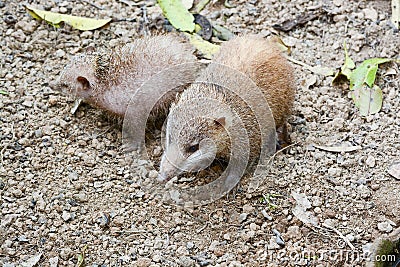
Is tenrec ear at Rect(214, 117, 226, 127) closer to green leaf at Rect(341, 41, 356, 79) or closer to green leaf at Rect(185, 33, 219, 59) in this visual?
green leaf at Rect(185, 33, 219, 59)

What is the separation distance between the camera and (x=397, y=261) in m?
4.03

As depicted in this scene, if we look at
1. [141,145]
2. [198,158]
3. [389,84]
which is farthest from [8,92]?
[389,84]

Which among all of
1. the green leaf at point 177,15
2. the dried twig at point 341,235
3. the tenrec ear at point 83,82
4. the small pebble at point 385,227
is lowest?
the dried twig at point 341,235

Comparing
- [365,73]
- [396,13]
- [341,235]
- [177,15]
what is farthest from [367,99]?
[177,15]

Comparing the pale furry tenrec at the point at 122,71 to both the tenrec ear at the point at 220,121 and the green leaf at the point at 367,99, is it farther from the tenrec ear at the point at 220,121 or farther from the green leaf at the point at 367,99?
the green leaf at the point at 367,99

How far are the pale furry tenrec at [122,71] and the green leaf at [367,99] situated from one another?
1.39m

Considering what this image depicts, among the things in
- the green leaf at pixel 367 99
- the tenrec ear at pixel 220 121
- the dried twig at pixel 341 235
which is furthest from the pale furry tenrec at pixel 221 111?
the dried twig at pixel 341 235

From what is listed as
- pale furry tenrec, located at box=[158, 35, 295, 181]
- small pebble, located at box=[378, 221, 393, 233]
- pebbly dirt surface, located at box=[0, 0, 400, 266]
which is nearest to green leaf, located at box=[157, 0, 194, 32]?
pebbly dirt surface, located at box=[0, 0, 400, 266]

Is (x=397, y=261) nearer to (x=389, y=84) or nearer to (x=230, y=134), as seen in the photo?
(x=230, y=134)

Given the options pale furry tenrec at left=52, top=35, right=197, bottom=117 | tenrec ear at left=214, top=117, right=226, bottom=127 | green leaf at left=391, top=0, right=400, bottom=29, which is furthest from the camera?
green leaf at left=391, top=0, right=400, bottom=29

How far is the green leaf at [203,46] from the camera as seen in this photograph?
5559 millimetres

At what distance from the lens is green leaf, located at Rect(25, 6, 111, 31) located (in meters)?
5.83

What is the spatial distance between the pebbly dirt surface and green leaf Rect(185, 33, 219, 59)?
0.41m

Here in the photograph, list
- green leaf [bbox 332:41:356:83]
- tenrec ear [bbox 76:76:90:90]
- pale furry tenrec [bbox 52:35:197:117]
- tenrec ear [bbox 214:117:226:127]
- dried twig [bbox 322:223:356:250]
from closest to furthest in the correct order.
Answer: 1. dried twig [bbox 322:223:356:250]
2. tenrec ear [bbox 214:117:226:127]
3. pale furry tenrec [bbox 52:35:197:117]
4. tenrec ear [bbox 76:76:90:90]
5. green leaf [bbox 332:41:356:83]
